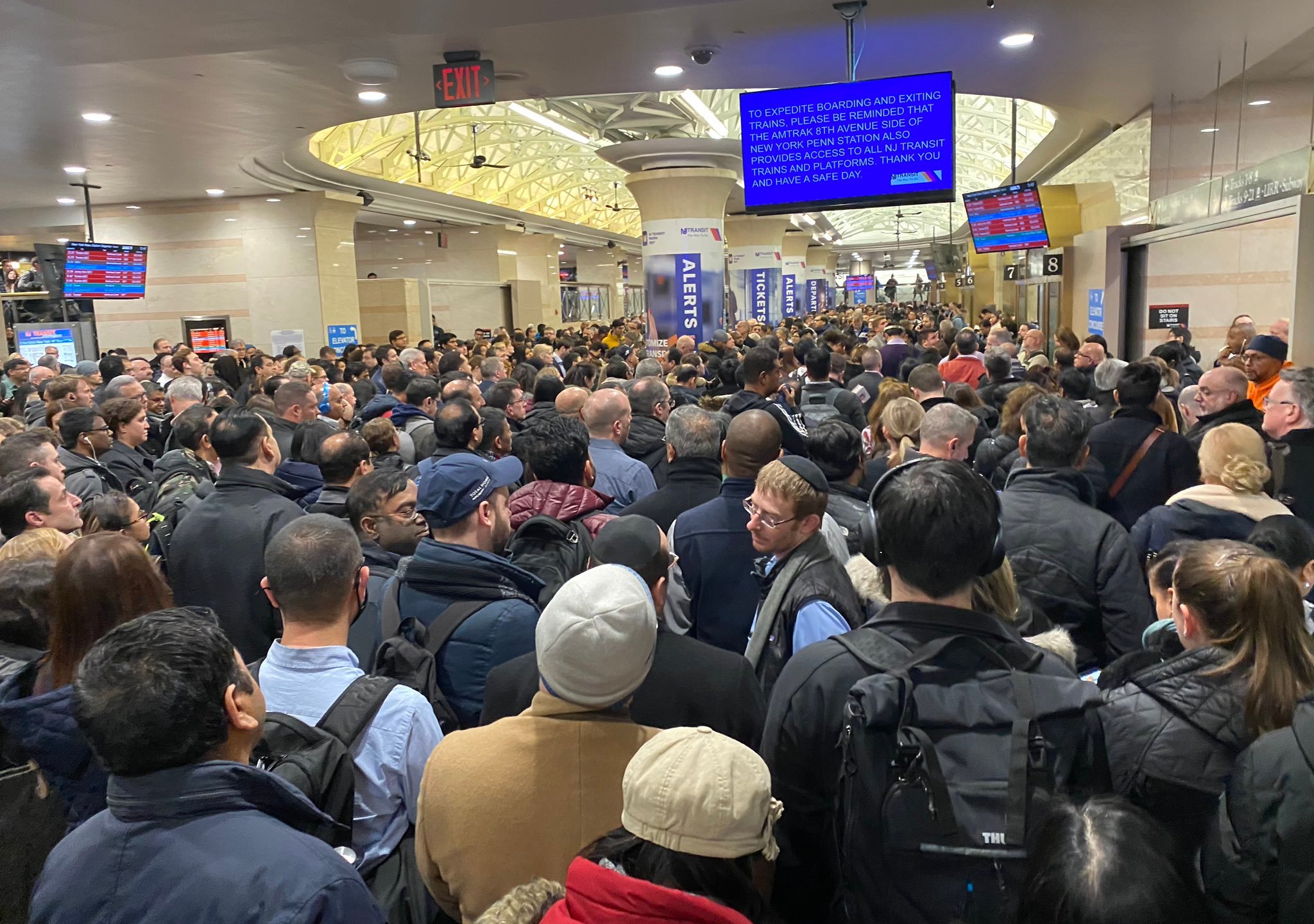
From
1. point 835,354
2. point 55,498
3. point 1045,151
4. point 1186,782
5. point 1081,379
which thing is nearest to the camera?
point 1186,782

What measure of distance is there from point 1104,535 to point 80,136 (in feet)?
39.2

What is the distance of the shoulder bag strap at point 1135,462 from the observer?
477cm

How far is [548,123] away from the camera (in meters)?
18.0

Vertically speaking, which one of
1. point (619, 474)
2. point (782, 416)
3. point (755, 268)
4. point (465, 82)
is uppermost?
point (465, 82)

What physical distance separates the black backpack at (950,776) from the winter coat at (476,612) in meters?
1.20

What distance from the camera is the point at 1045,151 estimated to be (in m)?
16.6

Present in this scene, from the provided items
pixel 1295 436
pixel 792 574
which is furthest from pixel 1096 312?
pixel 792 574

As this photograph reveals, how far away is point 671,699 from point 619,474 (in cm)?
286

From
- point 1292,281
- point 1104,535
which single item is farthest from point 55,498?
point 1292,281

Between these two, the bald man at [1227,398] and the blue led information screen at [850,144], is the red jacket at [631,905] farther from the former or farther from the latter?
the blue led information screen at [850,144]

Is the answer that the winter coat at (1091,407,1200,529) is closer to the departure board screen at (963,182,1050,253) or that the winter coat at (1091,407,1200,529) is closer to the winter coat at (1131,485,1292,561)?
the winter coat at (1131,485,1292,561)

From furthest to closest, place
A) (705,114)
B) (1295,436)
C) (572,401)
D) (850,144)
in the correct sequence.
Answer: (705,114) < (850,144) < (572,401) < (1295,436)

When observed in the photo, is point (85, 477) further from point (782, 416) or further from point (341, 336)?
point (341, 336)

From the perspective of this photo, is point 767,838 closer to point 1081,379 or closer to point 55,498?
point 55,498
